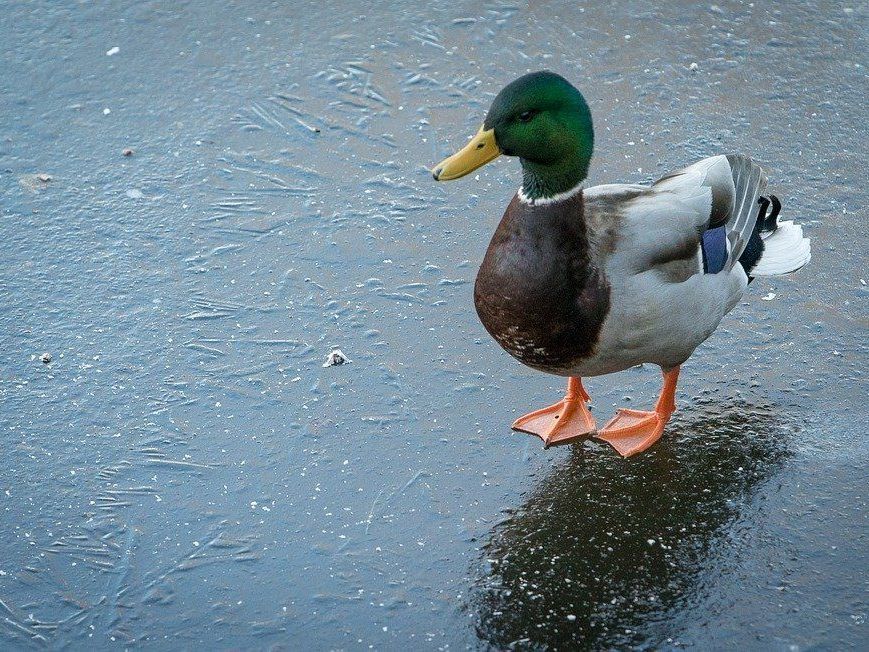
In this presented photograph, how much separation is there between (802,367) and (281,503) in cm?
191

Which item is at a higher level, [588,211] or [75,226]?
[588,211]

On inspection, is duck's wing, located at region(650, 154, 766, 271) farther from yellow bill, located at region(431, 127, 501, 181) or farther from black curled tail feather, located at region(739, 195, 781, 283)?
yellow bill, located at region(431, 127, 501, 181)

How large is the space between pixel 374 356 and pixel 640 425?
101cm

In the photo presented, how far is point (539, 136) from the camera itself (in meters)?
3.40

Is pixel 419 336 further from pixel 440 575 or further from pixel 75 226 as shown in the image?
pixel 75 226

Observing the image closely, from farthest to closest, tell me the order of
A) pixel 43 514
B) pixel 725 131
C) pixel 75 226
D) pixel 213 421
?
pixel 725 131 → pixel 75 226 → pixel 213 421 → pixel 43 514

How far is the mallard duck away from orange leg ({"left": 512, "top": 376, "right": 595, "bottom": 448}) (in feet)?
0.07

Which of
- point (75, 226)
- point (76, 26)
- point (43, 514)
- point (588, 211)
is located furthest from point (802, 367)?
point (76, 26)

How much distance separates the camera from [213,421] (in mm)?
3844

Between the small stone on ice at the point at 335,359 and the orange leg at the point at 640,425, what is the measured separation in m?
0.97

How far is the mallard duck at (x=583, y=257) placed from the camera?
3.38 m

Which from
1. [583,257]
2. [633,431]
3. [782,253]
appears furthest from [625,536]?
[782,253]

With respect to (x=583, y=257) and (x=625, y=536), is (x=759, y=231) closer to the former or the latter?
(x=583, y=257)

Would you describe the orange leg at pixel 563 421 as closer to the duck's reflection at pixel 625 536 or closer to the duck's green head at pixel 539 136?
the duck's reflection at pixel 625 536
